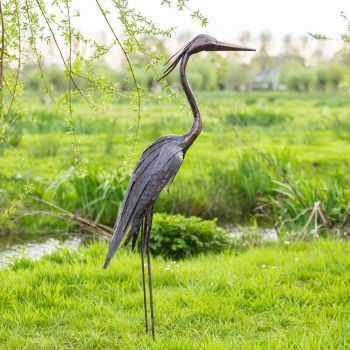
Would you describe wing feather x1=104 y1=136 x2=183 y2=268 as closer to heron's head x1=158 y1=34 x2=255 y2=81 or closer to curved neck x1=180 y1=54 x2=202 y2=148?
curved neck x1=180 y1=54 x2=202 y2=148

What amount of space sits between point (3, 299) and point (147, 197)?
6.33 feet

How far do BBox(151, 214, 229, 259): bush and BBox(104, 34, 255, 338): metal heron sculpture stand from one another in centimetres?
244

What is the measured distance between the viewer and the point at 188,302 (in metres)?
4.53

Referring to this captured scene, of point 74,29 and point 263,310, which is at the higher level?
A: point 74,29

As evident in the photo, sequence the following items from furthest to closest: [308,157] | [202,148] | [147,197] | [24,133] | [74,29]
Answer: [24,133]
[202,148]
[308,157]
[74,29]
[147,197]

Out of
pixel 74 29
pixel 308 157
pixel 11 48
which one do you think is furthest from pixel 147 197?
pixel 308 157

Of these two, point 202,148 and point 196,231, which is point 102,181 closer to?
point 196,231

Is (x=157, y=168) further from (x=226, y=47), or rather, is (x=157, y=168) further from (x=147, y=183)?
(x=226, y=47)

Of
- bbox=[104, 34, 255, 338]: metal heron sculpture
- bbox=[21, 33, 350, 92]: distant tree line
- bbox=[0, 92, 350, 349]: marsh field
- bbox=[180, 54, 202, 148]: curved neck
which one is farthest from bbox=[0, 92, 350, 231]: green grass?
bbox=[21, 33, 350, 92]: distant tree line

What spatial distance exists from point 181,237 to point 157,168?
110 inches

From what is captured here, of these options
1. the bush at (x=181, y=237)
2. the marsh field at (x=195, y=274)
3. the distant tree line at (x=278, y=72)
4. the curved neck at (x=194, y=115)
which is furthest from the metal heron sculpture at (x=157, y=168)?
the distant tree line at (x=278, y=72)

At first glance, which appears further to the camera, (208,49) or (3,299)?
(3,299)

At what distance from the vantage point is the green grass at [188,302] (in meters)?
3.93

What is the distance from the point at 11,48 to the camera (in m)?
4.18
